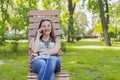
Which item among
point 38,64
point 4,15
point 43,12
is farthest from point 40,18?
point 4,15

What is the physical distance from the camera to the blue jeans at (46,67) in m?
4.46

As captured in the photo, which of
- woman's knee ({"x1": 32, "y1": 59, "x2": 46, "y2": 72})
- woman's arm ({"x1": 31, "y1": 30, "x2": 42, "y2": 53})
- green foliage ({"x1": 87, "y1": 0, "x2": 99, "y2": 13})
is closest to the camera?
woman's knee ({"x1": 32, "y1": 59, "x2": 46, "y2": 72})

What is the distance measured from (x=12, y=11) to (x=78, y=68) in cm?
550

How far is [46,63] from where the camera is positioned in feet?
15.5

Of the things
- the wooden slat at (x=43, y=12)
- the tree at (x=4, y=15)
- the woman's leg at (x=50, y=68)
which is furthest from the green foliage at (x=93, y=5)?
the woman's leg at (x=50, y=68)

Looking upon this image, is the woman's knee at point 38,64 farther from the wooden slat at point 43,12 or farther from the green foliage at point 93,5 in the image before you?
Result: the green foliage at point 93,5

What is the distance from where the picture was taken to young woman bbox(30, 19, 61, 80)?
4750 mm

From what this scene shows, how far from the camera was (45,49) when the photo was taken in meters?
5.36

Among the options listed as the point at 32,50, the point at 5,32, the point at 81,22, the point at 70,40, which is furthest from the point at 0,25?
the point at 81,22

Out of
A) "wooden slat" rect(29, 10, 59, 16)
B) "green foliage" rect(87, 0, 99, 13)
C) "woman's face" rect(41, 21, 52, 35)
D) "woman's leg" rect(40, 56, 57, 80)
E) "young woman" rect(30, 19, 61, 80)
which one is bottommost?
"woman's leg" rect(40, 56, 57, 80)

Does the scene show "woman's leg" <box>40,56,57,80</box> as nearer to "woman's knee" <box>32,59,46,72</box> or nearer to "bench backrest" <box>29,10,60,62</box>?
"woman's knee" <box>32,59,46,72</box>

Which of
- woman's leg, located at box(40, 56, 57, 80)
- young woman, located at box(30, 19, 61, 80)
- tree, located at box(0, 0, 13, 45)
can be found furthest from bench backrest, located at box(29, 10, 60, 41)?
tree, located at box(0, 0, 13, 45)

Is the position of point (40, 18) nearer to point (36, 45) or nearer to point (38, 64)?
point (36, 45)

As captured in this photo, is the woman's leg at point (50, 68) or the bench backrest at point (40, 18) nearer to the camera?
the woman's leg at point (50, 68)
